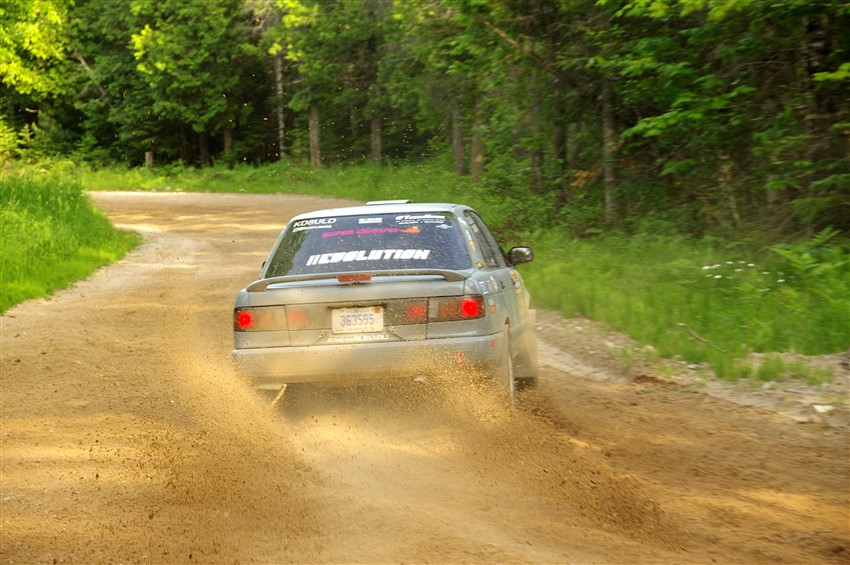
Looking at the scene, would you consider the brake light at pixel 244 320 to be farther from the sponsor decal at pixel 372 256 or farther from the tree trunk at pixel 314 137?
the tree trunk at pixel 314 137

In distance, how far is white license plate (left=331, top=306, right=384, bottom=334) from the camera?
6.41 m

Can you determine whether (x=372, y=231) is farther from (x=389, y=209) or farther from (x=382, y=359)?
(x=382, y=359)

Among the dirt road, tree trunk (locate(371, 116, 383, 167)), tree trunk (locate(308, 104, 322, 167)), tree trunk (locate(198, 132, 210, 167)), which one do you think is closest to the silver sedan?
the dirt road

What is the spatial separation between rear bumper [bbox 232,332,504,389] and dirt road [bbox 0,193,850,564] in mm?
165

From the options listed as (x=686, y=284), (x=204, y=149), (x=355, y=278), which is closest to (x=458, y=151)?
(x=686, y=284)

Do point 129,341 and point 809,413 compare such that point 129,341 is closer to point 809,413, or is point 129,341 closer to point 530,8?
point 809,413

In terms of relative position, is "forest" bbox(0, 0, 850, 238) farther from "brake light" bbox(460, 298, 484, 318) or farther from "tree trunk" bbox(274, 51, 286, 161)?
"tree trunk" bbox(274, 51, 286, 161)

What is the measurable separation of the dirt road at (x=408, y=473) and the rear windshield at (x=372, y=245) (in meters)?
0.85

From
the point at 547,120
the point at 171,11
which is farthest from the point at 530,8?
the point at 171,11

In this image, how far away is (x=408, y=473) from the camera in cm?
586

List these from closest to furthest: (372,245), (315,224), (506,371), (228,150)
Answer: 1. (506,371)
2. (372,245)
3. (315,224)
4. (228,150)

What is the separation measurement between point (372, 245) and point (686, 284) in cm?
576

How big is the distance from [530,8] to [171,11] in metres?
35.1

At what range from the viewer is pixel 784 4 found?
38.8ft
